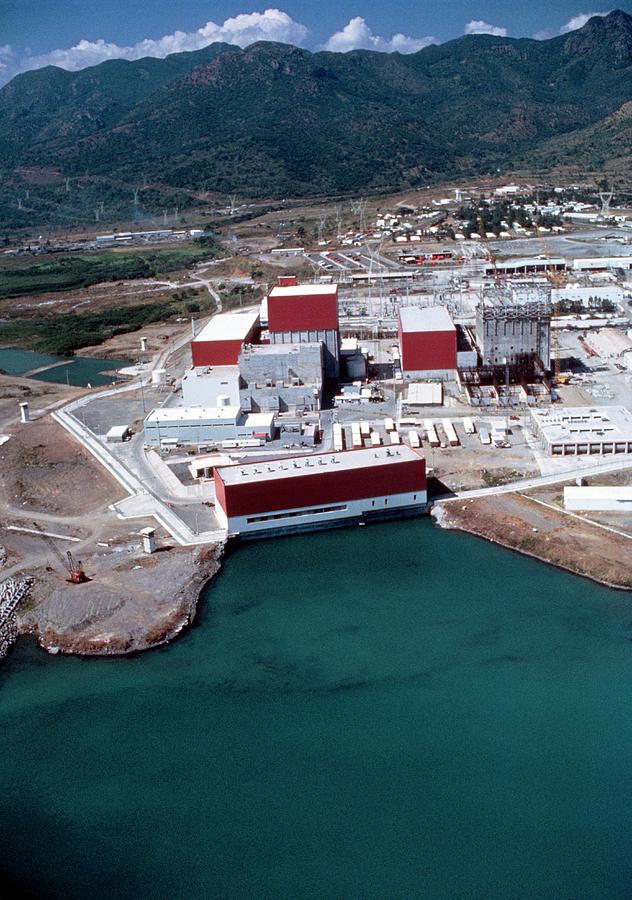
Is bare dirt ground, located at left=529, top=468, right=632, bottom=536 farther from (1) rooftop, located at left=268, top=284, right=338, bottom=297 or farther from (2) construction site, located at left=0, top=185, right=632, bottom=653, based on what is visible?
(1) rooftop, located at left=268, top=284, right=338, bottom=297

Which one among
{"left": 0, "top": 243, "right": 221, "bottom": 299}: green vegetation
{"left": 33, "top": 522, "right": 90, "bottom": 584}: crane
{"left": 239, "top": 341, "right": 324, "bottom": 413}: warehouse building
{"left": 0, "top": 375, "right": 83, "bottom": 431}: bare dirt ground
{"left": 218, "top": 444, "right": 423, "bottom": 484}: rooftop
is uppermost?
{"left": 0, "top": 243, "right": 221, "bottom": 299}: green vegetation

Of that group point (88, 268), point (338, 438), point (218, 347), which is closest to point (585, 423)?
point (338, 438)

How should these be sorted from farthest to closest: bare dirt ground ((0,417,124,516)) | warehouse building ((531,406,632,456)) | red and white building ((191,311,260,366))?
red and white building ((191,311,260,366)), warehouse building ((531,406,632,456)), bare dirt ground ((0,417,124,516))

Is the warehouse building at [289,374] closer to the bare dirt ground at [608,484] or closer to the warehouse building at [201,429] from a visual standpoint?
the warehouse building at [201,429]

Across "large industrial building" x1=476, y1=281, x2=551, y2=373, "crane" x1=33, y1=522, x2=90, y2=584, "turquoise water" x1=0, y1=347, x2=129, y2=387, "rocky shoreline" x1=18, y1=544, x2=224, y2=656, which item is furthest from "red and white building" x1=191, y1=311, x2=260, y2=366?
"rocky shoreline" x1=18, y1=544, x2=224, y2=656

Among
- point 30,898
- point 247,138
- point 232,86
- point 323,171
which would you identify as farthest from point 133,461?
point 232,86
